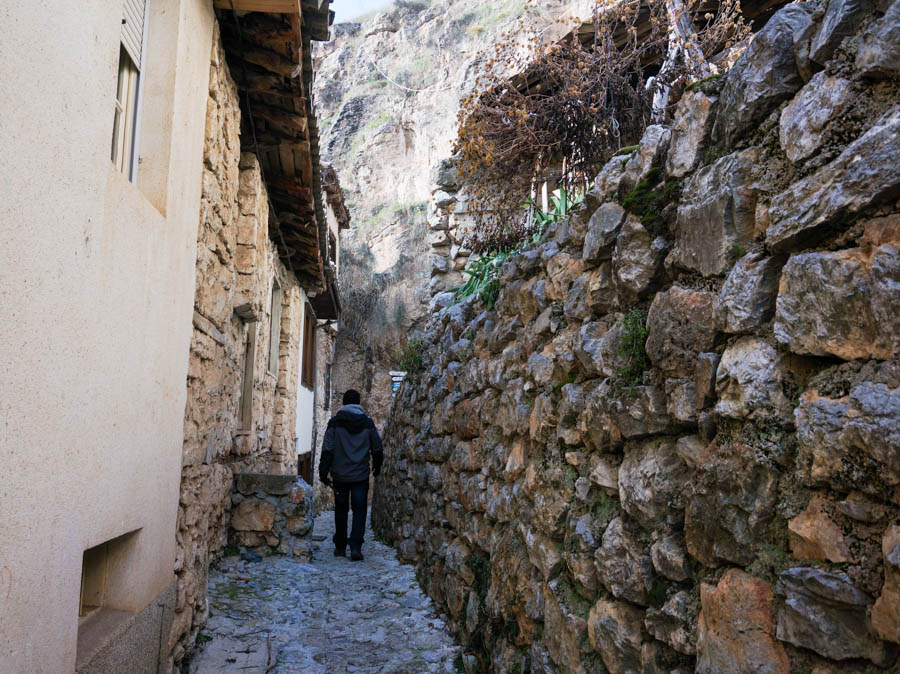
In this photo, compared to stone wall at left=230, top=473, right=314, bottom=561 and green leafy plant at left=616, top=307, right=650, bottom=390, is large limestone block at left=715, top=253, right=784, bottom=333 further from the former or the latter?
stone wall at left=230, top=473, right=314, bottom=561

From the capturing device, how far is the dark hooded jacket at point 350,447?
21.0ft

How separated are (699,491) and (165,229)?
2.28 metres

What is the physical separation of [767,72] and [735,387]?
0.78 m

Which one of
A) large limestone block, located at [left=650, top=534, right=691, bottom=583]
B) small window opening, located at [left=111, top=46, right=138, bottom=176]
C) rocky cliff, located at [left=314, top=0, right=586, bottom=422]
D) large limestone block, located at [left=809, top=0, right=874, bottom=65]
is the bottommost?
large limestone block, located at [left=650, top=534, right=691, bottom=583]

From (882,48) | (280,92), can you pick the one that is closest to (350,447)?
(280,92)

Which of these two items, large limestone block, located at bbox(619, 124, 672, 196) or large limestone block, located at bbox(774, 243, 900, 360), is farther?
large limestone block, located at bbox(619, 124, 672, 196)

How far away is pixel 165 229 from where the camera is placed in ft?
8.89

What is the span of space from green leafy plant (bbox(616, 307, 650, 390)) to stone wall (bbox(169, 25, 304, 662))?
2.25 meters

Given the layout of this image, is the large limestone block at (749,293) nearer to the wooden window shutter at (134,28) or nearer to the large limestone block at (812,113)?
the large limestone block at (812,113)

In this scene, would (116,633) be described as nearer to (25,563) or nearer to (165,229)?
(25,563)

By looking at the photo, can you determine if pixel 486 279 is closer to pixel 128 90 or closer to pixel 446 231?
pixel 128 90

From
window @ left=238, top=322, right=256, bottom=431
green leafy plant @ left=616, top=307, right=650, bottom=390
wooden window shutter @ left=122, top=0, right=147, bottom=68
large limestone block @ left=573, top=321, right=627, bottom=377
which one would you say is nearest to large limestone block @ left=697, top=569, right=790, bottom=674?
green leafy plant @ left=616, top=307, right=650, bottom=390

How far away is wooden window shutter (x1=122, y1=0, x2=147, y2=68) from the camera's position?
2570mm

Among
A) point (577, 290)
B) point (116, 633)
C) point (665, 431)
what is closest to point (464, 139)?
point (577, 290)
